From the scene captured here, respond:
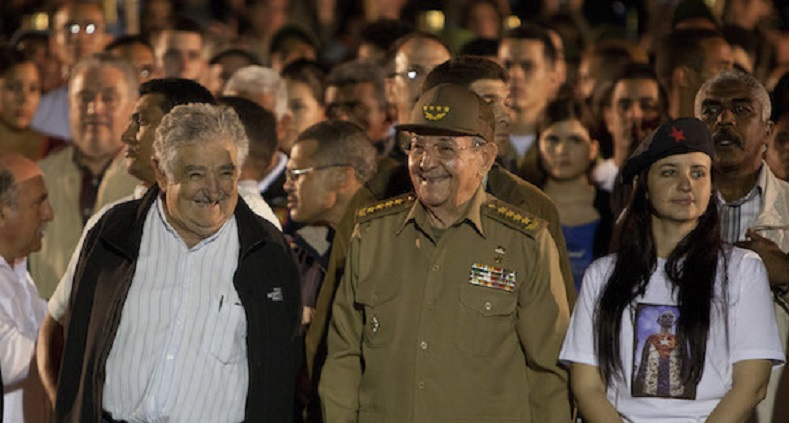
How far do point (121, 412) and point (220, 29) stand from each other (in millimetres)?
11703

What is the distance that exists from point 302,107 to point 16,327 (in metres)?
4.80

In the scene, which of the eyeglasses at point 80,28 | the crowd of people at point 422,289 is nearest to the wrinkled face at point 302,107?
the eyeglasses at point 80,28

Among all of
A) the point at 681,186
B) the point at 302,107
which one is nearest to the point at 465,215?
the point at 681,186

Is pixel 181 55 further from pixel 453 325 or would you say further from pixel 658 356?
pixel 658 356

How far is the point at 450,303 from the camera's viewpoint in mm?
7324

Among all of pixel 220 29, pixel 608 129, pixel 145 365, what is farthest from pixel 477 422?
pixel 220 29

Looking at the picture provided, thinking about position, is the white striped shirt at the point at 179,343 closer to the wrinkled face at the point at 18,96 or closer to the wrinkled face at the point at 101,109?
the wrinkled face at the point at 101,109

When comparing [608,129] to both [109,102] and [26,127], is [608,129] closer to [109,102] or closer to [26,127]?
[109,102]

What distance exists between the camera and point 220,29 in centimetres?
1875

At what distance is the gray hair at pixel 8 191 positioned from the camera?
8797 mm

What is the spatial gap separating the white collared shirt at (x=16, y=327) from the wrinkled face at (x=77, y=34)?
6.22 metres

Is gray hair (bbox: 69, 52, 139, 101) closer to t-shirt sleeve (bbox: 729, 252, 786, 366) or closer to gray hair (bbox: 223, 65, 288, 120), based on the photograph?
gray hair (bbox: 223, 65, 288, 120)

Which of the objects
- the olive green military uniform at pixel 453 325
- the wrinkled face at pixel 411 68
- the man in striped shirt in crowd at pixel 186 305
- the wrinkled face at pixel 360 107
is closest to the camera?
the olive green military uniform at pixel 453 325

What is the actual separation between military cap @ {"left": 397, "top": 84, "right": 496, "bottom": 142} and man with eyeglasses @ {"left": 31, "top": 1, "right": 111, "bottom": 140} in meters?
6.59
